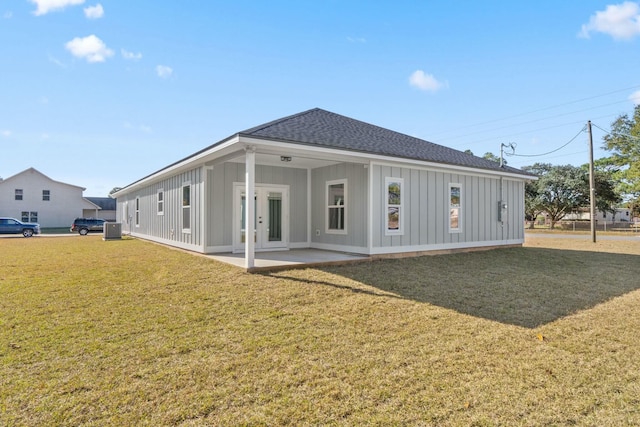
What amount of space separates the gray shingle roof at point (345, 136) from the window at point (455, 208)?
83 cm

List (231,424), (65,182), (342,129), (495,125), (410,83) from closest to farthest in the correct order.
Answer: (231,424) < (342,129) < (410,83) < (495,125) < (65,182)

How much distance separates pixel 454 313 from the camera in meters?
4.79

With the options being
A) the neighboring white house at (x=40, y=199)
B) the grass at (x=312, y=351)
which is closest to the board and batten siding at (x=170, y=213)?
the grass at (x=312, y=351)

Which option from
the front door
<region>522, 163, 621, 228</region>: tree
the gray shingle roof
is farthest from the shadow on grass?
<region>522, 163, 621, 228</region>: tree

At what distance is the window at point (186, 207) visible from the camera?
35.6ft

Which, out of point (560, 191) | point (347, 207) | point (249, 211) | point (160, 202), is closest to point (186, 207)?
point (160, 202)

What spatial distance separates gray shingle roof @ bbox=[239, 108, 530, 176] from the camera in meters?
7.64

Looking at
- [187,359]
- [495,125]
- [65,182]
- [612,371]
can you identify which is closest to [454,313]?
[612,371]

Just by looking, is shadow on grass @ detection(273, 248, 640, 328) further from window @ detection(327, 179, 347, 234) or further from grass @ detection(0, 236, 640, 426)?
window @ detection(327, 179, 347, 234)

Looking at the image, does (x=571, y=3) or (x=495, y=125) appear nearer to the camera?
(x=571, y=3)

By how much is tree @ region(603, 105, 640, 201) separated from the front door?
30.9m

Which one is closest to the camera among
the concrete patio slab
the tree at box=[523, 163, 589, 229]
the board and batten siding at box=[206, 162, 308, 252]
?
the concrete patio slab

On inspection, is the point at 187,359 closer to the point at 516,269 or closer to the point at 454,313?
the point at 454,313

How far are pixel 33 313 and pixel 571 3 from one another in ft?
55.6
